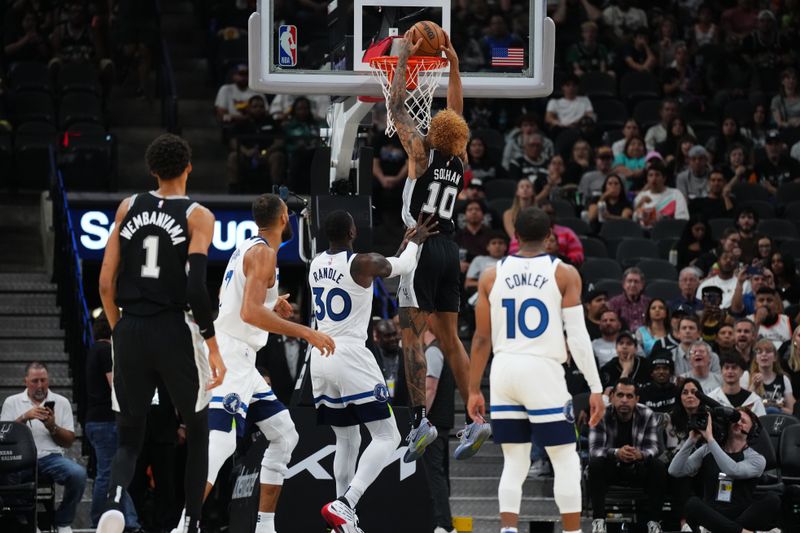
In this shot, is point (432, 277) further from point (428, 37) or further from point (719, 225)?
point (719, 225)

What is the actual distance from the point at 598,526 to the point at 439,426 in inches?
63.9

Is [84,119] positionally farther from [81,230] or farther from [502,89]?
[502,89]

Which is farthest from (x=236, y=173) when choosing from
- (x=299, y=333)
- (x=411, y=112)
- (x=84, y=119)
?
(x=299, y=333)

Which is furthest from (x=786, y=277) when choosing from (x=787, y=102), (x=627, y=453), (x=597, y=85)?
(x=597, y=85)

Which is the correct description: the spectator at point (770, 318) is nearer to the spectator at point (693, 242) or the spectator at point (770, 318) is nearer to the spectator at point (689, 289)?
the spectator at point (689, 289)

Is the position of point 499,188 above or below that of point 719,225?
above

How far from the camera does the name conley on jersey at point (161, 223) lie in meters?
8.43

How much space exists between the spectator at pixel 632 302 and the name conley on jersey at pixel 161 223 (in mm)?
7695

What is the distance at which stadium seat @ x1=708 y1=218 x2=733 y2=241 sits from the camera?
695 inches

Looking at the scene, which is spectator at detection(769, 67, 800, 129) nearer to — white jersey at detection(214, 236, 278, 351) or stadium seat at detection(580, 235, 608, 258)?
stadium seat at detection(580, 235, 608, 258)

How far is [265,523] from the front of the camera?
10.2m

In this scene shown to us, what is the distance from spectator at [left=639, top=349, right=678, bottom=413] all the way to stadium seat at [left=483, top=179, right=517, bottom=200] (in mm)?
4476

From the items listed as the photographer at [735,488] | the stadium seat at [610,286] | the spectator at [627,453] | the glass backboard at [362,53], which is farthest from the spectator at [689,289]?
the glass backboard at [362,53]

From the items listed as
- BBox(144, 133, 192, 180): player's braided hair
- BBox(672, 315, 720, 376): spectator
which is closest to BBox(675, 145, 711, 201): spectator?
BBox(672, 315, 720, 376): spectator
